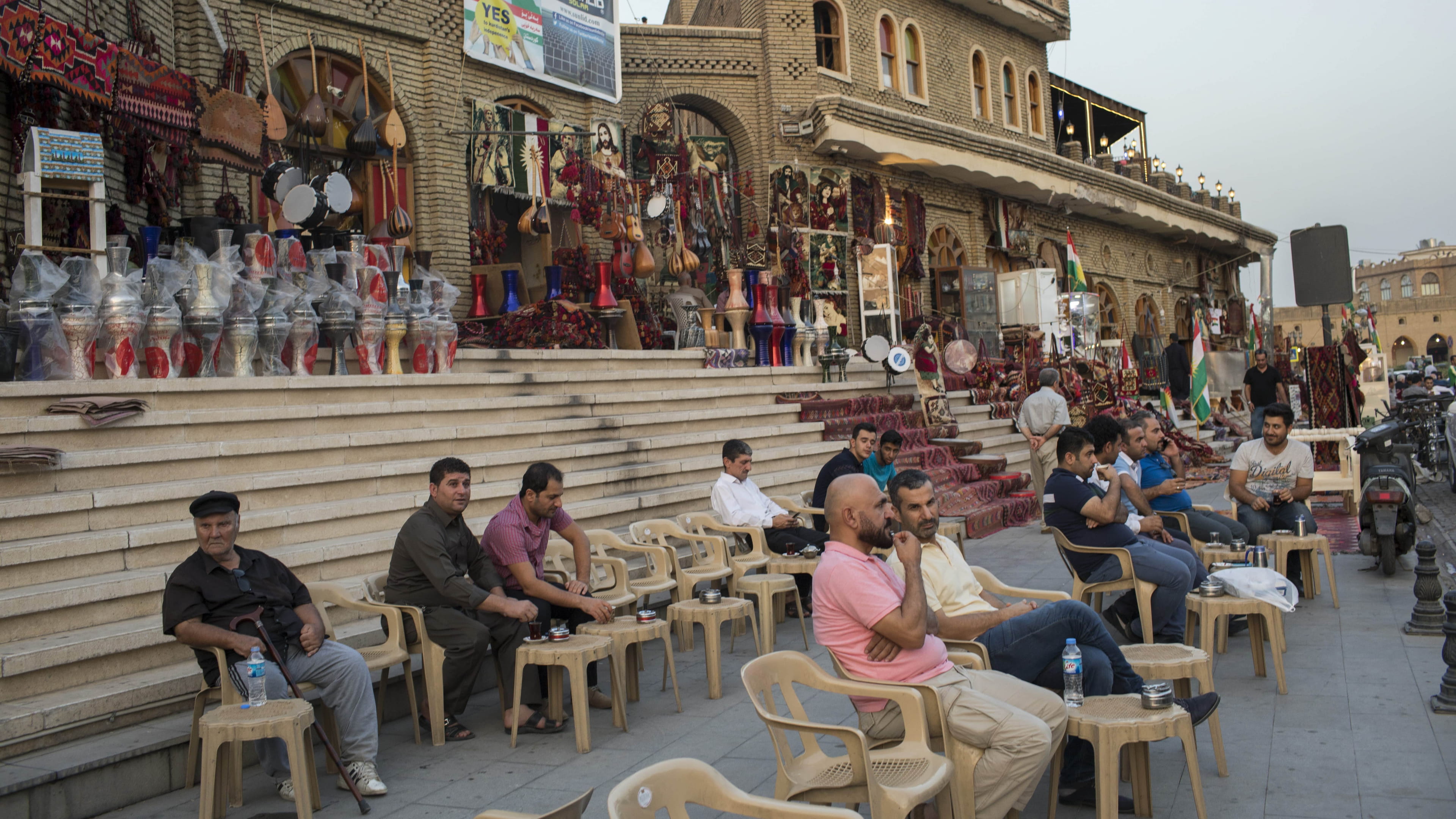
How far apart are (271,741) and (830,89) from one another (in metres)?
16.3

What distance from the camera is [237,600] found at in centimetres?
462

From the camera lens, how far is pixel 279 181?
33.0ft

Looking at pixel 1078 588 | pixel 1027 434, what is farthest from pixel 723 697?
pixel 1027 434

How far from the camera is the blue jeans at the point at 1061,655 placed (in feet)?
13.6

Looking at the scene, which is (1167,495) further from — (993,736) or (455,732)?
(455,732)

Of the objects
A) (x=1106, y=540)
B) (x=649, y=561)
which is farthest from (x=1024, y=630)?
(x=649, y=561)

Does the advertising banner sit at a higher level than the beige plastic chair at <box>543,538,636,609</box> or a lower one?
higher

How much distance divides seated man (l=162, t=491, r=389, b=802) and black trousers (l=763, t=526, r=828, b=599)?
11.9 feet

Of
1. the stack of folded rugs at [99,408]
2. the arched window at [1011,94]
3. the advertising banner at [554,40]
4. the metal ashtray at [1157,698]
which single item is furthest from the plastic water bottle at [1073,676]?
the arched window at [1011,94]

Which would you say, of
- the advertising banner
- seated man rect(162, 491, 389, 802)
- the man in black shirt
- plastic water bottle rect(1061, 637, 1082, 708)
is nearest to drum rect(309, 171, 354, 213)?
the advertising banner

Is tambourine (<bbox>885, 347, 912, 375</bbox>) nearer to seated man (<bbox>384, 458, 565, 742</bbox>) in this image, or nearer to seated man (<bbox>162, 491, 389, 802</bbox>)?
seated man (<bbox>384, 458, 565, 742</bbox>)

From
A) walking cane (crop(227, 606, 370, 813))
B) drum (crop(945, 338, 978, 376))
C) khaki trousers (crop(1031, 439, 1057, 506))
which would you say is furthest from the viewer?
drum (crop(945, 338, 978, 376))

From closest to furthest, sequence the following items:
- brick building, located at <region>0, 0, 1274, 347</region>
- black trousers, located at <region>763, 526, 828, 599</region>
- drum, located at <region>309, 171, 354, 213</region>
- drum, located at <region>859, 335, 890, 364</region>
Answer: black trousers, located at <region>763, 526, 828, 599</region> → drum, located at <region>309, 171, 354, 213</region> → brick building, located at <region>0, 0, 1274, 347</region> → drum, located at <region>859, 335, 890, 364</region>

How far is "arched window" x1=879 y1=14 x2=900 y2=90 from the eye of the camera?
67.3 feet
